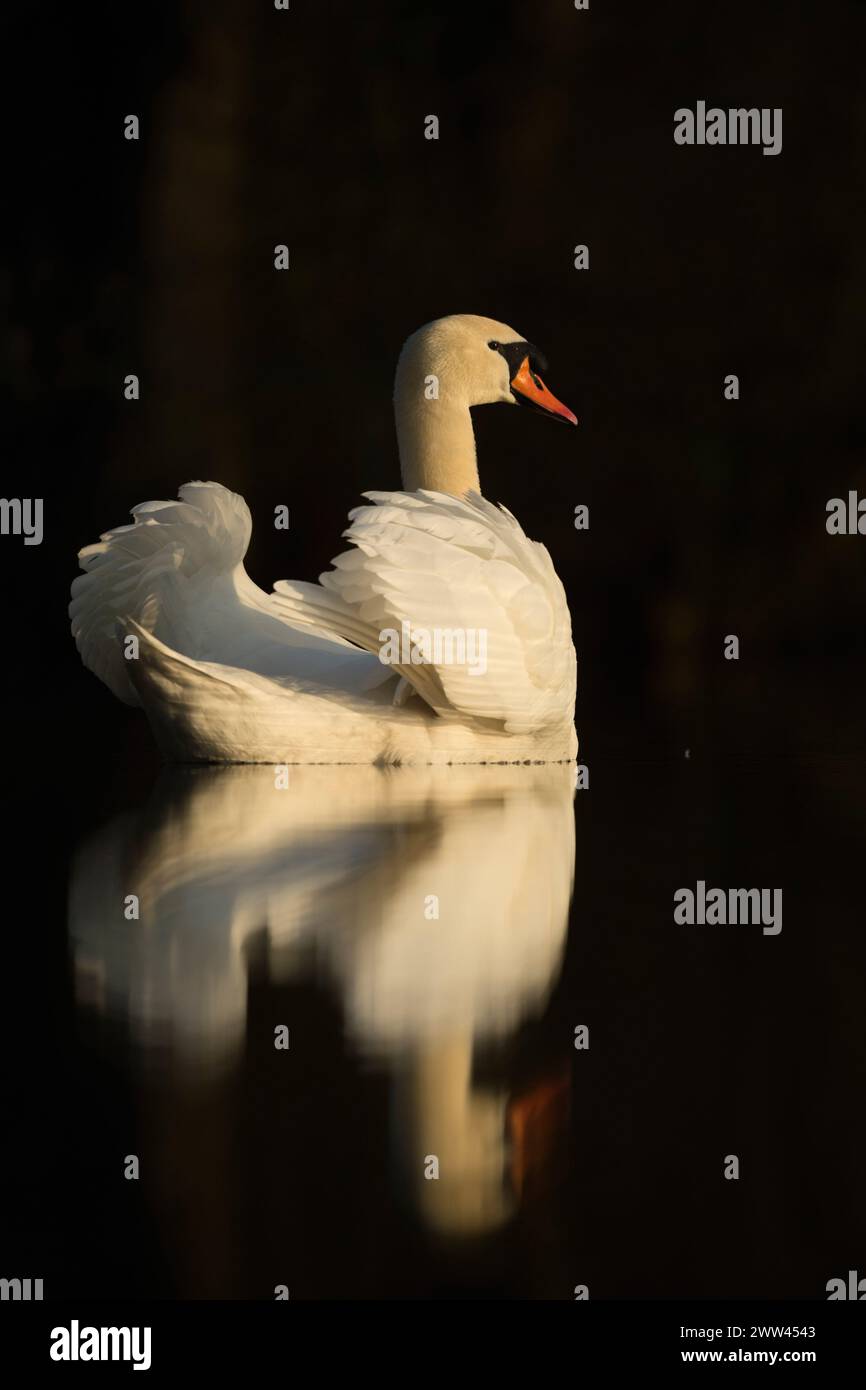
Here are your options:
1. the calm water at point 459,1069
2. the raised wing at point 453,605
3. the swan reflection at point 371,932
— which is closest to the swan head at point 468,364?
the raised wing at point 453,605

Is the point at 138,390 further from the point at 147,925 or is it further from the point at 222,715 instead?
the point at 147,925

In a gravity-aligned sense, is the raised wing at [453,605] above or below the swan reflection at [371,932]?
above

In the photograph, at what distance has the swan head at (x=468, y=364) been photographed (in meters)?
7.50

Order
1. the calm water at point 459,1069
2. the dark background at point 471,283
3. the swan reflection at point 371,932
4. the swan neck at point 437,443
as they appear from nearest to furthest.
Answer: the calm water at point 459,1069
the swan reflection at point 371,932
the swan neck at point 437,443
the dark background at point 471,283

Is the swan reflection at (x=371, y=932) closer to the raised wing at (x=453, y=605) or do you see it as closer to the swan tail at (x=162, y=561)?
the raised wing at (x=453, y=605)

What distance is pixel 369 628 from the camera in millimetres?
6180

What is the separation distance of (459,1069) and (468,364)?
509cm

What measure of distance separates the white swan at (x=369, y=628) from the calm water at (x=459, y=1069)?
1109 millimetres

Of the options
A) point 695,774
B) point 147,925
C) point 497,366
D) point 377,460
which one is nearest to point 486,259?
point 377,460

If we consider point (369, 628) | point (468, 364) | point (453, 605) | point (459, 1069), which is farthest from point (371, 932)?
point (468, 364)

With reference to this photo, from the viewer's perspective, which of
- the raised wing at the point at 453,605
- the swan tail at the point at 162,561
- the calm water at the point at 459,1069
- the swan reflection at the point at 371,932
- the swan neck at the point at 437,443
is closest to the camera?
the calm water at the point at 459,1069

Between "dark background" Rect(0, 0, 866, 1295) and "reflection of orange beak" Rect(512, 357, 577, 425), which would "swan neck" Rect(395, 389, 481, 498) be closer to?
"reflection of orange beak" Rect(512, 357, 577, 425)

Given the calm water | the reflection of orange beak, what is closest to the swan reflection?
the calm water

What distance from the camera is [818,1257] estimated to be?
88.0 inches
